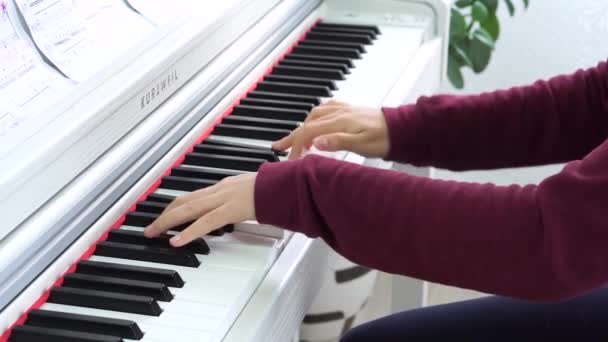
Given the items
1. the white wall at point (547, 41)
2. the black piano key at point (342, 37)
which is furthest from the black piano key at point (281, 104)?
the white wall at point (547, 41)

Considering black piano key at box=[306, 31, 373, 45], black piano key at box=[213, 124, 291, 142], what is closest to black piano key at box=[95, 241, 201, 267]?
black piano key at box=[213, 124, 291, 142]

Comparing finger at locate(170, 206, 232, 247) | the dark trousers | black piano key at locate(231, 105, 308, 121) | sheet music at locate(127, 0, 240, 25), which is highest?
sheet music at locate(127, 0, 240, 25)

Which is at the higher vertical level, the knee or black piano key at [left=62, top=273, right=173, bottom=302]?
black piano key at [left=62, top=273, right=173, bottom=302]

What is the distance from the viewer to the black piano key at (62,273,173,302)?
3.24 ft

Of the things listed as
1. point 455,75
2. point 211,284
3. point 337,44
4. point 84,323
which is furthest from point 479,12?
point 84,323

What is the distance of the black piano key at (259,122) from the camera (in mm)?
1400

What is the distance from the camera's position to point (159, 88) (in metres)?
1.25

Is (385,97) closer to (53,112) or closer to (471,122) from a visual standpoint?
(471,122)

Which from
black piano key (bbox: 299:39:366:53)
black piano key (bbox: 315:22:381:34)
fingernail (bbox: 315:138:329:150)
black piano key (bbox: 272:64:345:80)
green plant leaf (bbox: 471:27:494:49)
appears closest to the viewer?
fingernail (bbox: 315:138:329:150)

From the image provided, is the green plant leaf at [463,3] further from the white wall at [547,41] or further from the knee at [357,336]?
the knee at [357,336]

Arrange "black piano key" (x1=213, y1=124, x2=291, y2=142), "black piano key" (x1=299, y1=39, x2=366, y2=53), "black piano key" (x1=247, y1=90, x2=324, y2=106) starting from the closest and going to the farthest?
1. "black piano key" (x1=213, y1=124, x2=291, y2=142)
2. "black piano key" (x1=247, y1=90, x2=324, y2=106)
3. "black piano key" (x1=299, y1=39, x2=366, y2=53)

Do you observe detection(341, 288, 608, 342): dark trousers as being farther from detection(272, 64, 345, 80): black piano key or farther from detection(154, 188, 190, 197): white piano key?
detection(272, 64, 345, 80): black piano key

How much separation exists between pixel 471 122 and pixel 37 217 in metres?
0.61

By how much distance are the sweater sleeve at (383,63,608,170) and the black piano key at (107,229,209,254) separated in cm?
35
